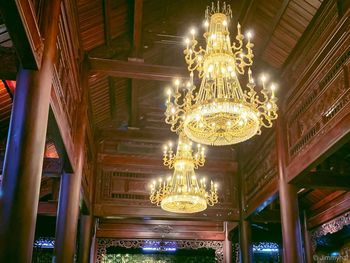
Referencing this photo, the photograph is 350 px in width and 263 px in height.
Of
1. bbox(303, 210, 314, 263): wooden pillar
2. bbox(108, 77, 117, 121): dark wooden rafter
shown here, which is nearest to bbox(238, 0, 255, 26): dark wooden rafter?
bbox(108, 77, 117, 121): dark wooden rafter

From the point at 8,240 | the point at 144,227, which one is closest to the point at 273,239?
the point at 144,227

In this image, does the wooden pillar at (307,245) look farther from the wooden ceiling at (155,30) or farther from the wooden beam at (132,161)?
the wooden ceiling at (155,30)

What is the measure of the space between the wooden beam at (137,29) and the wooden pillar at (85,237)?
3.48m

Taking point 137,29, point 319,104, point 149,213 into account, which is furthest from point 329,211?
point 137,29

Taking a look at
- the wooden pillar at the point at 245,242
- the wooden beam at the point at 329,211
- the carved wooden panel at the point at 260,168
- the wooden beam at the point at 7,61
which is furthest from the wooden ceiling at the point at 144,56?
the wooden beam at the point at 7,61

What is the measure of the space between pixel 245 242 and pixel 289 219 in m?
2.73

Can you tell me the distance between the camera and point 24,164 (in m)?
3.41

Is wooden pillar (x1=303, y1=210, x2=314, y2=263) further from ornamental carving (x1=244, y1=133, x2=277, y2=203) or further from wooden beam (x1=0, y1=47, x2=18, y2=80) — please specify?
wooden beam (x1=0, y1=47, x2=18, y2=80)

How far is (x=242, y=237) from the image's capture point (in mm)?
8789

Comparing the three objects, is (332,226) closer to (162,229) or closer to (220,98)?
(162,229)

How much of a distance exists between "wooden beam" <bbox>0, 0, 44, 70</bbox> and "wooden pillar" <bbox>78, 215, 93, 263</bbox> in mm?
5333

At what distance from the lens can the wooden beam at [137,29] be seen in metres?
5.73

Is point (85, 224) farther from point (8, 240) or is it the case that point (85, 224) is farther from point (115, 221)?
point (8, 240)

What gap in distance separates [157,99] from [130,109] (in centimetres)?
61
